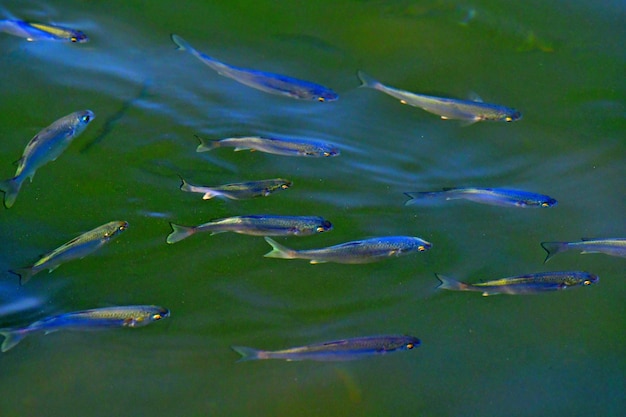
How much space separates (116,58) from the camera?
18.4 ft

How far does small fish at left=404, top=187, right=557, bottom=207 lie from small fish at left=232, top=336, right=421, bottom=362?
1285mm

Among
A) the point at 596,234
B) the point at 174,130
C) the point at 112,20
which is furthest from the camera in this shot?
the point at 112,20

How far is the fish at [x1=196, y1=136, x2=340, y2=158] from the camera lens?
472 cm

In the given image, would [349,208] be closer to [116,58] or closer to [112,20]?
[116,58]

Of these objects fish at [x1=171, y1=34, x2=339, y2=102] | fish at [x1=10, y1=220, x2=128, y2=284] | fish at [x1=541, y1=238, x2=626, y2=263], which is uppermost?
fish at [x1=171, y1=34, x2=339, y2=102]

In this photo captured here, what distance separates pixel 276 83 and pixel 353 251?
169 centimetres

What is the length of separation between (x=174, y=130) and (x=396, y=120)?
6.10 feet

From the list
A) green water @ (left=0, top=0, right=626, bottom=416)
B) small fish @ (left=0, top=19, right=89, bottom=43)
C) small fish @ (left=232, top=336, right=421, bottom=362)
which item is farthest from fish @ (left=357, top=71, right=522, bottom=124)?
small fish @ (left=0, top=19, right=89, bottom=43)

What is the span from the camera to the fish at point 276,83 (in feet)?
16.8

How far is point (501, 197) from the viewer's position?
456 centimetres

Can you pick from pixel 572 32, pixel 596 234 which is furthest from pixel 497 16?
pixel 596 234

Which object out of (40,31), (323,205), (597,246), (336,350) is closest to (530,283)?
(597,246)

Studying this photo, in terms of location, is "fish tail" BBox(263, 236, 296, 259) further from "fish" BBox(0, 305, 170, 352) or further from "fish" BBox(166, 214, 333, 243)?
"fish" BBox(0, 305, 170, 352)

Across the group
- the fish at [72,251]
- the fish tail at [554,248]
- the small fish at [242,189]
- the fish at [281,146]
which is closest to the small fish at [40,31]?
the fish at [281,146]
